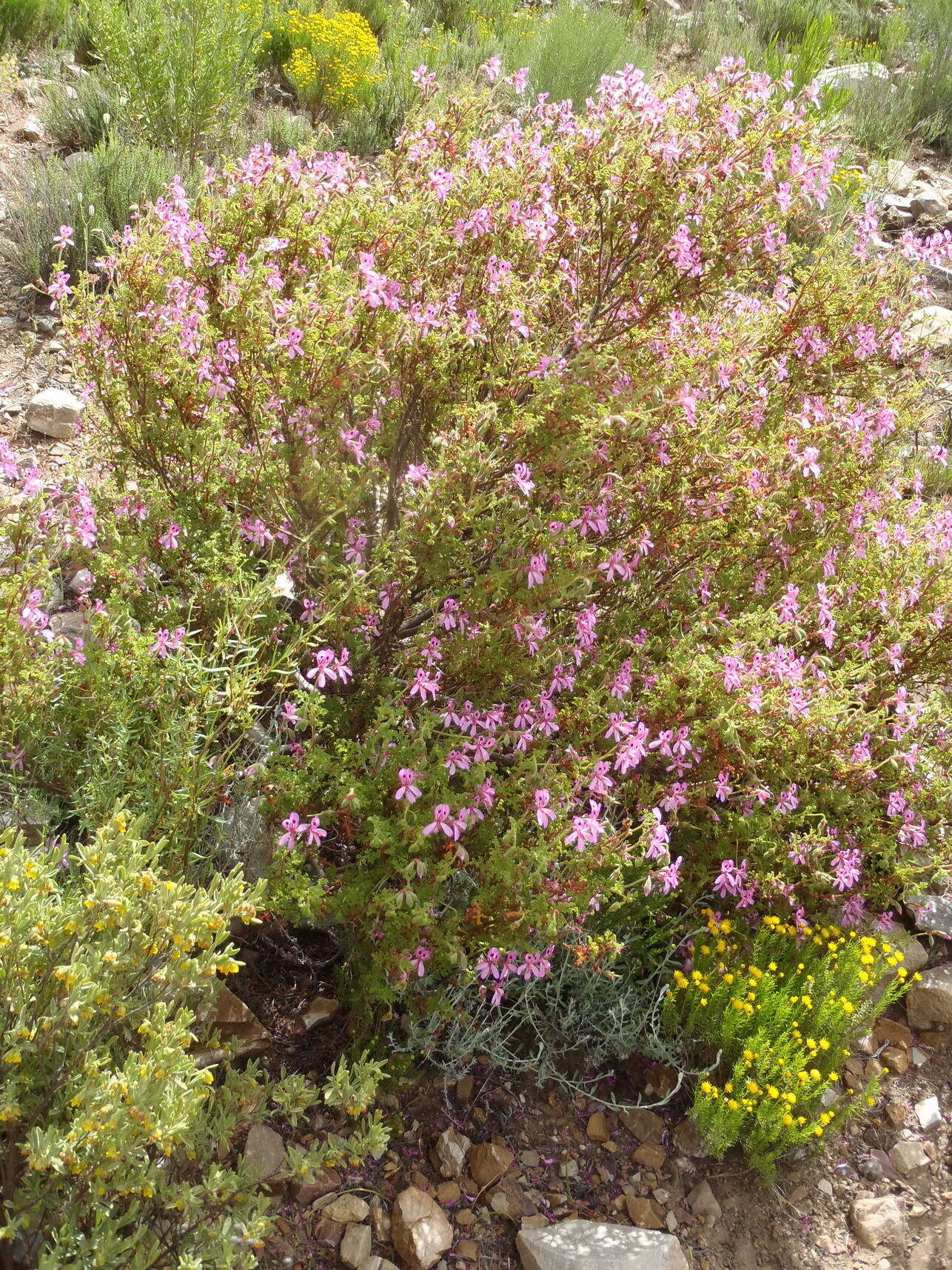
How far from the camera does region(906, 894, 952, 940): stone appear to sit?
3.56 meters

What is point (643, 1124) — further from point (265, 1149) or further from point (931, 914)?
point (931, 914)

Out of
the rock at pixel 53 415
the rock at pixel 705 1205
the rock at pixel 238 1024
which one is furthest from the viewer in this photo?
the rock at pixel 53 415

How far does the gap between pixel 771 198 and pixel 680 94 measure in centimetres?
38

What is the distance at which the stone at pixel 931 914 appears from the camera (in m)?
3.56

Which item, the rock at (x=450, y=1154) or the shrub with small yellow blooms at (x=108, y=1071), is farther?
the rock at (x=450, y=1154)

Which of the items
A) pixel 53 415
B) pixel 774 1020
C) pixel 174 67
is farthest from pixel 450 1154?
pixel 174 67

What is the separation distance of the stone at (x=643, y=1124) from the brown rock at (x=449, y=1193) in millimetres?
525

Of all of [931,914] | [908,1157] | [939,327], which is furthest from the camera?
[939,327]

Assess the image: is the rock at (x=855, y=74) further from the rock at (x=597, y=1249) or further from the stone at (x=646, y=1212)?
the rock at (x=597, y=1249)

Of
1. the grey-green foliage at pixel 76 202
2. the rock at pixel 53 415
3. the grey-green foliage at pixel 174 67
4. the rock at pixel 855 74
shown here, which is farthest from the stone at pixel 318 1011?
the rock at pixel 855 74

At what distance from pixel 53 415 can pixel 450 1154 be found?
322 centimetres

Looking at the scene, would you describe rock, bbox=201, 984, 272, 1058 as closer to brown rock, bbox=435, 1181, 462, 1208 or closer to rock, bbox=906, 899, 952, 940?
brown rock, bbox=435, 1181, 462, 1208

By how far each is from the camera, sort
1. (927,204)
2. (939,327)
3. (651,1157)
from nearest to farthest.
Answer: (651,1157)
(939,327)
(927,204)

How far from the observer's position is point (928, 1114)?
316 centimetres
